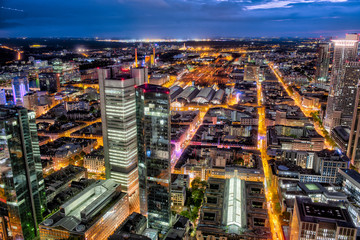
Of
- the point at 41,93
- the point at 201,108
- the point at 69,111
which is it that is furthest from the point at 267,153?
the point at 41,93

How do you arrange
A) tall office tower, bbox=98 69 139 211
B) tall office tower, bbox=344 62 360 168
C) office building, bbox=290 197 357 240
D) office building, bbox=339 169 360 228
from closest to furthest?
office building, bbox=290 197 357 240 < office building, bbox=339 169 360 228 < tall office tower, bbox=98 69 139 211 < tall office tower, bbox=344 62 360 168

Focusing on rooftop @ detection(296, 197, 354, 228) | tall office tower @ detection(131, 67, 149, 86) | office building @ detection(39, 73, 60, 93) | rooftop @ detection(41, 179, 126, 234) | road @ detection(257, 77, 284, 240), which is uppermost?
tall office tower @ detection(131, 67, 149, 86)

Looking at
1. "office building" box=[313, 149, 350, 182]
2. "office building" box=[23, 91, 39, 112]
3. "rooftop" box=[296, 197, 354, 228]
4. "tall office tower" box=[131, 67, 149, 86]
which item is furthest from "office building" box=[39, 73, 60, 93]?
"rooftop" box=[296, 197, 354, 228]

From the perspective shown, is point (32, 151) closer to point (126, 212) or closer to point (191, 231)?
point (126, 212)

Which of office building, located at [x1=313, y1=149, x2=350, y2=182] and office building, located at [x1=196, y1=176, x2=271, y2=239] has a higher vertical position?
office building, located at [x1=313, y1=149, x2=350, y2=182]

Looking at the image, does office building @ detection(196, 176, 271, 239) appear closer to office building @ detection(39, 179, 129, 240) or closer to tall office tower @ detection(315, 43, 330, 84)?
office building @ detection(39, 179, 129, 240)

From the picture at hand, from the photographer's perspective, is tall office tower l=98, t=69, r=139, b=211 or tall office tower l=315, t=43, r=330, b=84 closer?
tall office tower l=98, t=69, r=139, b=211

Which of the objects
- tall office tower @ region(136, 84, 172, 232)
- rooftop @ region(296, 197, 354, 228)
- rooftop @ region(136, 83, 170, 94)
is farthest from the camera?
tall office tower @ region(136, 84, 172, 232)
